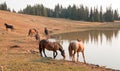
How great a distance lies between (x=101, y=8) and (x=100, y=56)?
113447 mm


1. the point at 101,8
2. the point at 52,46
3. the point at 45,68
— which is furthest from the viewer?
the point at 101,8

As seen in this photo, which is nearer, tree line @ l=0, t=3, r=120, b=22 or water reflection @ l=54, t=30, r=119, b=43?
water reflection @ l=54, t=30, r=119, b=43

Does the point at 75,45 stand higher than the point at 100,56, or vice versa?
the point at 75,45

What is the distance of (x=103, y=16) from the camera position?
132 m

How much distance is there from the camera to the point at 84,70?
16.3m

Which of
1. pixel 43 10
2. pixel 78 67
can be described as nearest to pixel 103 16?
pixel 43 10

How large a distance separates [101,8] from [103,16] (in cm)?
726

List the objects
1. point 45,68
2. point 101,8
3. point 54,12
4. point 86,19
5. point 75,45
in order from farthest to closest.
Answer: point 54,12 < point 101,8 < point 86,19 < point 75,45 < point 45,68

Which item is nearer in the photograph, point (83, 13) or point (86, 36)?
point (86, 36)

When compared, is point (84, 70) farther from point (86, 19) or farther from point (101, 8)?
point (101, 8)

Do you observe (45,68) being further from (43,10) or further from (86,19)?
(43,10)

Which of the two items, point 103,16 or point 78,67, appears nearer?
point 78,67

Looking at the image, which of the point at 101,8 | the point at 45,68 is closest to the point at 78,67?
the point at 45,68

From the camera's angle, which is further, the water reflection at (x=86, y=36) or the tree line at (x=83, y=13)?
the tree line at (x=83, y=13)
